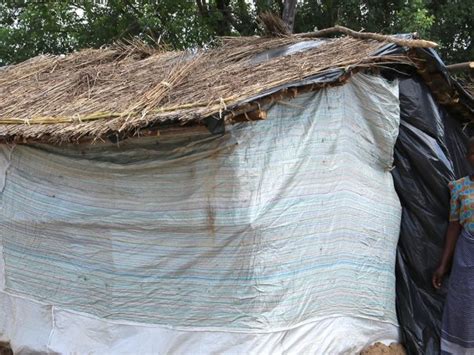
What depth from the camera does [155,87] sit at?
414cm

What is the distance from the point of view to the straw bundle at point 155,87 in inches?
140

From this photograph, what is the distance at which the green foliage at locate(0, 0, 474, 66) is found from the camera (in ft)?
31.4

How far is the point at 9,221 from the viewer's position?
5.04 meters

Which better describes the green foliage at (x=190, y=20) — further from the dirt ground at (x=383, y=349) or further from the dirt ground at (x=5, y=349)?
the dirt ground at (x=383, y=349)

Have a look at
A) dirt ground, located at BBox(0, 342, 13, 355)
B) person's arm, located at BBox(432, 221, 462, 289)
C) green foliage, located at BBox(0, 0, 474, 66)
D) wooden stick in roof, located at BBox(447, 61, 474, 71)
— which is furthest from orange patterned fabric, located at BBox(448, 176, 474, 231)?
green foliage, located at BBox(0, 0, 474, 66)

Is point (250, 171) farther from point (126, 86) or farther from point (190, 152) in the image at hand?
point (126, 86)

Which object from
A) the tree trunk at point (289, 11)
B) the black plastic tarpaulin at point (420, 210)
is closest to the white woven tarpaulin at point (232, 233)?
the black plastic tarpaulin at point (420, 210)

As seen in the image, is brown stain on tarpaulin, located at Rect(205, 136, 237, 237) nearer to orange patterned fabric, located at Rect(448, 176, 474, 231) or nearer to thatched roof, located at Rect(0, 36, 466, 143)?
thatched roof, located at Rect(0, 36, 466, 143)

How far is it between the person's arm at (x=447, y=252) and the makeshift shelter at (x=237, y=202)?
4.2 inches

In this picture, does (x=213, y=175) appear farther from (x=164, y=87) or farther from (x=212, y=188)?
(x=164, y=87)

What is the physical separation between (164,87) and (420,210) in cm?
219

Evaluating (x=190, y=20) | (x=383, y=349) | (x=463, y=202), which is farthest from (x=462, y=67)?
(x=190, y=20)

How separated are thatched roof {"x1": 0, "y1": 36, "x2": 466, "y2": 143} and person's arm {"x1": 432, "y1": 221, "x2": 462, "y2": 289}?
1.31m

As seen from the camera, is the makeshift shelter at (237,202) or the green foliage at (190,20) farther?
the green foliage at (190,20)
